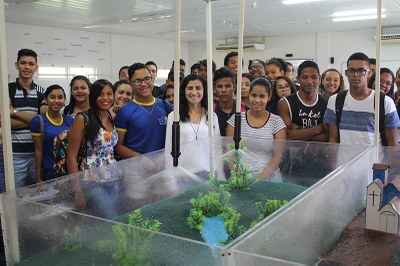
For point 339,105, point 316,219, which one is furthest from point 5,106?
point 339,105

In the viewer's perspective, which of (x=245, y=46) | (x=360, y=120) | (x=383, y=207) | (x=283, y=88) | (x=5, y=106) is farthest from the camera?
(x=245, y=46)

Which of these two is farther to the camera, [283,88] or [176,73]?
[283,88]

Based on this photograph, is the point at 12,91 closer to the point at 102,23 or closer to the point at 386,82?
the point at 386,82

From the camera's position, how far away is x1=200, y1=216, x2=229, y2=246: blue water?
1.09 metres

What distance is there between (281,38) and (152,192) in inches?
392

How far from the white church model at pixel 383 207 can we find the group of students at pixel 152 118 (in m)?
0.53

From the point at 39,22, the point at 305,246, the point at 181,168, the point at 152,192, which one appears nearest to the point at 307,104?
the point at 181,168

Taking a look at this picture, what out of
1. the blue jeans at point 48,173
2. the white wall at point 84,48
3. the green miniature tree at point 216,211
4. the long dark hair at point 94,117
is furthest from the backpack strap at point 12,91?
the white wall at point 84,48

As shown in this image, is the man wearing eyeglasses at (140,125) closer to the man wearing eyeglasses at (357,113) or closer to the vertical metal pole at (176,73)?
the man wearing eyeglasses at (357,113)

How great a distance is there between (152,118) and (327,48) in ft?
28.7

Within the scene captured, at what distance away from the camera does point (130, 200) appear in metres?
1.46

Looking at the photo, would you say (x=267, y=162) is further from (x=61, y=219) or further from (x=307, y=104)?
(x=61, y=219)

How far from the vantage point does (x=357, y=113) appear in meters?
2.31

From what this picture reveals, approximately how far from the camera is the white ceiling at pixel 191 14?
20.2ft
